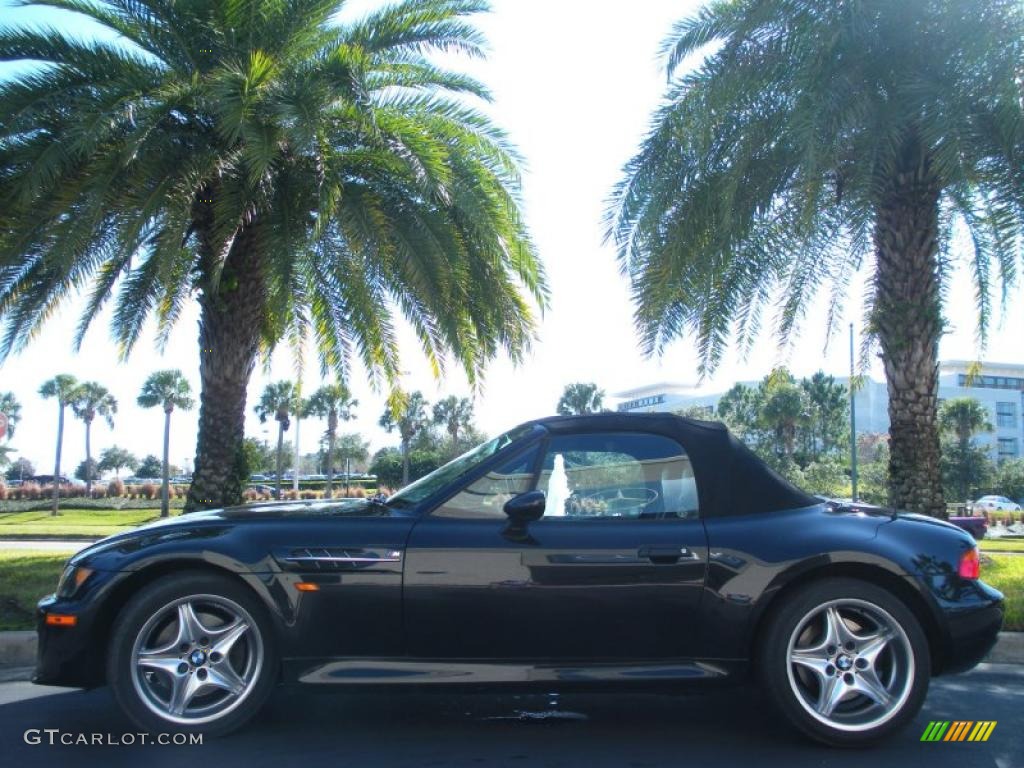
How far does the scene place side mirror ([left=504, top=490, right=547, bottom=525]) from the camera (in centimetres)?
405

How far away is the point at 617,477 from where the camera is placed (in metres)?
4.38

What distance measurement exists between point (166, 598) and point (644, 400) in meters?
85.7

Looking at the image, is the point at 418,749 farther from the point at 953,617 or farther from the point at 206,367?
the point at 206,367

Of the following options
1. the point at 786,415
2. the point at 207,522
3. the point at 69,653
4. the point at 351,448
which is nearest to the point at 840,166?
the point at 207,522

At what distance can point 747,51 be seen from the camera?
9.02m

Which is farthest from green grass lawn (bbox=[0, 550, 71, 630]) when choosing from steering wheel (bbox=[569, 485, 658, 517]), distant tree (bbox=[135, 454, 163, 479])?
distant tree (bbox=[135, 454, 163, 479])

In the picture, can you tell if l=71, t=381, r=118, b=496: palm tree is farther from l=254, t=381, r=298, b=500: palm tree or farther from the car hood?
the car hood

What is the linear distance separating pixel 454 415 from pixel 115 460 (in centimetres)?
8034

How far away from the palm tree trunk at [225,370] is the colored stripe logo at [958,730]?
8.15 meters

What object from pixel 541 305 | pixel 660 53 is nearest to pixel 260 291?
pixel 541 305

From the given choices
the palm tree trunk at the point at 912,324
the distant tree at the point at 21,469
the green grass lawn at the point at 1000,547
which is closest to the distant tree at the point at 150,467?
the distant tree at the point at 21,469

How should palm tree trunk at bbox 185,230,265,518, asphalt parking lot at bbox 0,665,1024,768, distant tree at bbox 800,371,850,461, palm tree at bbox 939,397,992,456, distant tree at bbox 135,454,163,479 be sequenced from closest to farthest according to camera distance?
asphalt parking lot at bbox 0,665,1024,768
palm tree trunk at bbox 185,230,265,518
palm tree at bbox 939,397,992,456
distant tree at bbox 800,371,850,461
distant tree at bbox 135,454,163,479

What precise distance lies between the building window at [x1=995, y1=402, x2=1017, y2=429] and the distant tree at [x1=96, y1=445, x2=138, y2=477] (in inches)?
4178

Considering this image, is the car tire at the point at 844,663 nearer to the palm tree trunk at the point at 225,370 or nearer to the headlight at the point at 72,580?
the headlight at the point at 72,580
